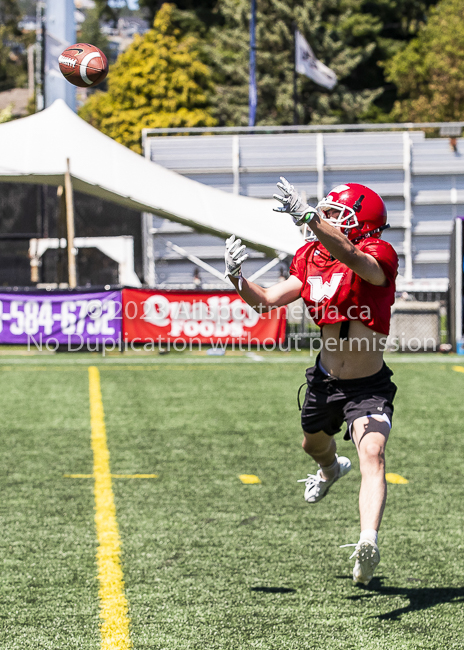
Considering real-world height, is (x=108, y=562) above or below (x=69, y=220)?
below

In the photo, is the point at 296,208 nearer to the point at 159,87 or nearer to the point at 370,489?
the point at 370,489

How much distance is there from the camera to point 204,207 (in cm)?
1881

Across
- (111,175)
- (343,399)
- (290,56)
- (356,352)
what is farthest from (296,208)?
(290,56)

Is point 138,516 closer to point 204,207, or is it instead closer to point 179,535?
point 179,535

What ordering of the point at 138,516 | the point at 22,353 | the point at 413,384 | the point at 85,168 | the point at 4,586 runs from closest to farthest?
the point at 4,586, the point at 138,516, the point at 413,384, the point at 22,353, the point at 85,168

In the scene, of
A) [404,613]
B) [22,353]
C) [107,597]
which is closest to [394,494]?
[404,613]

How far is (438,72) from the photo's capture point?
39.4 meters

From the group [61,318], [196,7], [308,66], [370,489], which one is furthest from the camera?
[196,7]

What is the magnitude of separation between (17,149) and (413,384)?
10.1 metres

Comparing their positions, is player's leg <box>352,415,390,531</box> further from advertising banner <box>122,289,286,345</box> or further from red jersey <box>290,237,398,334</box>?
advertising banner <box>122,289,286,345</box>

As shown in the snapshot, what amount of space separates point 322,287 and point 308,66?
27835mm

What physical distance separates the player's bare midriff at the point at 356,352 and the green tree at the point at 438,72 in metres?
36.2

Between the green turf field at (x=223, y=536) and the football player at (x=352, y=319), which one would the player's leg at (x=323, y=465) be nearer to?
the football player at (x=352, y=319)

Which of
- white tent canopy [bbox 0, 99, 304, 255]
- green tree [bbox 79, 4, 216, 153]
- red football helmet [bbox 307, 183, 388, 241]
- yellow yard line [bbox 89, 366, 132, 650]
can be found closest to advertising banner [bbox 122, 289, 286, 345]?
white tent canopy [bbox 0, 99, 304, 255]
